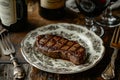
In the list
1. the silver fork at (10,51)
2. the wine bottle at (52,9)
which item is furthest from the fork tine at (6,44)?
the wine bottle at (52,9)

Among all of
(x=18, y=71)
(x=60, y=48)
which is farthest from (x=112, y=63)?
(x=18, y=71)

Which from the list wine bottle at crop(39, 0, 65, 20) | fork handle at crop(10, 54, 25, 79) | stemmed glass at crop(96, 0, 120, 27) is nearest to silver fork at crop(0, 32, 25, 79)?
fork handle at crop(10, 54, 25, 79)

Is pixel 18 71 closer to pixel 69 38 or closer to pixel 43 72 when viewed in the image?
pixel 43 72

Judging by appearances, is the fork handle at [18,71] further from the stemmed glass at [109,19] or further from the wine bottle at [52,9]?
the stemmed glass at [109,19]

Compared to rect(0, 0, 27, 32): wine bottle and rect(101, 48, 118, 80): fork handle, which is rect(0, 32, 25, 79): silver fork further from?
rect(101, 48, 118, 80): fork handle

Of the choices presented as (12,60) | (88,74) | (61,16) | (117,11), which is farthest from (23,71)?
(117,11)

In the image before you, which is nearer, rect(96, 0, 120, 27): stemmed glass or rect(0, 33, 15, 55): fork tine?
rect(0, 33, 15, 55): fork tine
